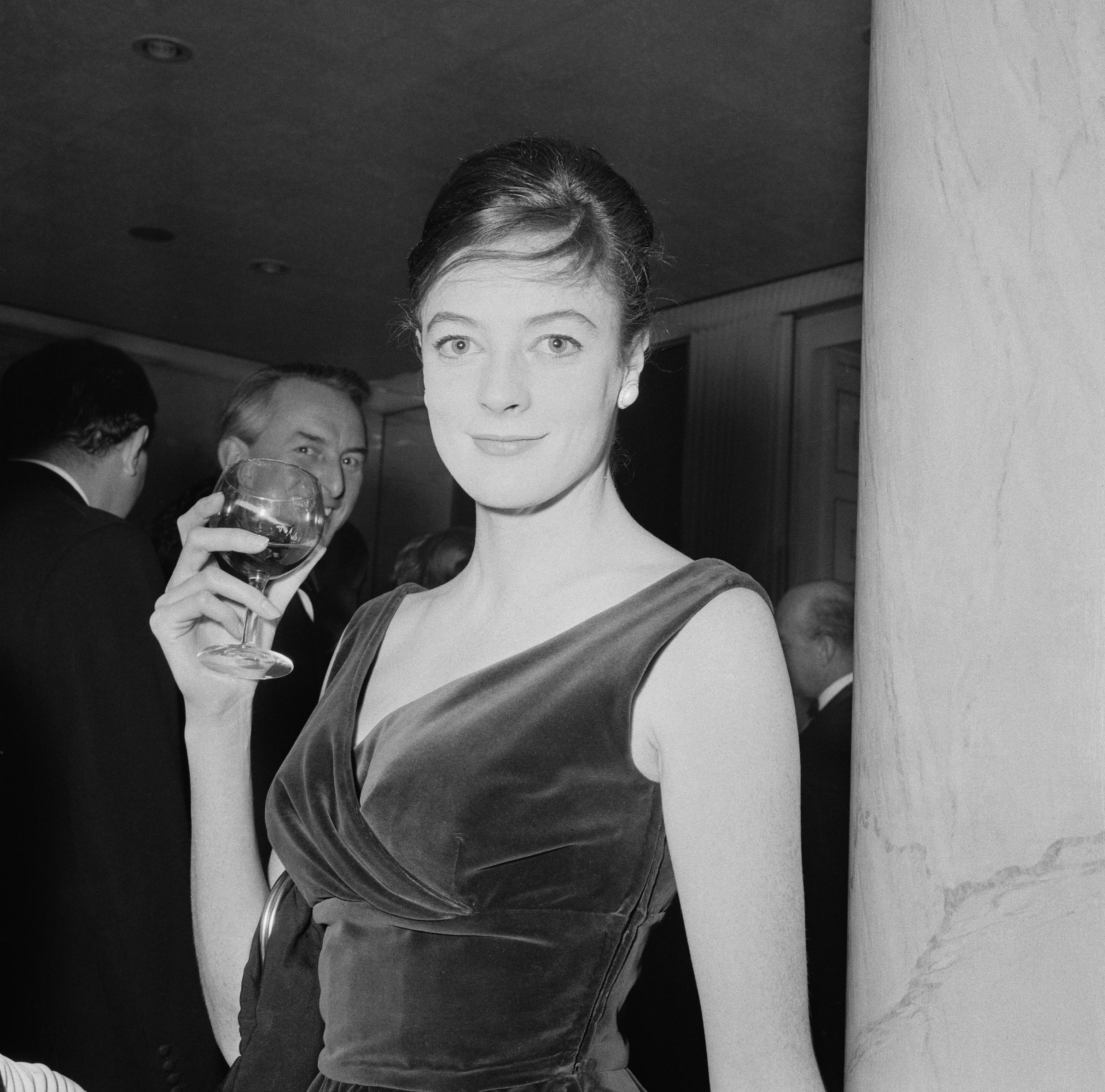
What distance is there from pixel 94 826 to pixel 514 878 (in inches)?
50.1

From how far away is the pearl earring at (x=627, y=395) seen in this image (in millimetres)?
1440

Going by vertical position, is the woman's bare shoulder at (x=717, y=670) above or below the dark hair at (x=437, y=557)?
below

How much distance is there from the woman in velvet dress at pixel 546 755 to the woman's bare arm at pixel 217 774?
1.8 inches

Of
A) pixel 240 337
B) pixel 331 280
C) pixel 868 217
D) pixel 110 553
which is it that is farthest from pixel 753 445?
pixel 868 217

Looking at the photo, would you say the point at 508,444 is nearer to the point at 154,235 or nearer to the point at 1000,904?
the point at 1000,904

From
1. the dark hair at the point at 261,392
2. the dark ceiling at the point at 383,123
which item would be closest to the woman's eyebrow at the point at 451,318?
the dark hair at the point at 261,392

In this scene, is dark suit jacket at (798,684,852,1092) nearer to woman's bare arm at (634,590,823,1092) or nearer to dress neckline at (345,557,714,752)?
dress neckline at (345,557,714,752)

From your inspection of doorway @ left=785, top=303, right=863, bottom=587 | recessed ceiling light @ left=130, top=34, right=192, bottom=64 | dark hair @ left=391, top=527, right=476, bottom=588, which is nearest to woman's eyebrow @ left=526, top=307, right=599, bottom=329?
dark hair @ left=391, top=527, right=476, bottom=588

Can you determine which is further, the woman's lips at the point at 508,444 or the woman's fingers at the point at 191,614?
the woman's fingers at the point at 191,614

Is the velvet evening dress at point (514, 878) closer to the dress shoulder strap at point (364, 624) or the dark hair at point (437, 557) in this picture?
the dress shoulder strap at point (364, 624)

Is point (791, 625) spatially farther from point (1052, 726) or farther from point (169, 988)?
point (1052, 726)

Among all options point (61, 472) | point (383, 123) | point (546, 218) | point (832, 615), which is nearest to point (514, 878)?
point (546, 218)

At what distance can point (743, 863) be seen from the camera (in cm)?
117

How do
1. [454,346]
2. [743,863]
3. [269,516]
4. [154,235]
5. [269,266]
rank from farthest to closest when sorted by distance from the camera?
[269,266] < [154,235] < [269,516] < [454,346] < [743,863]
